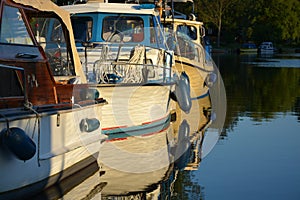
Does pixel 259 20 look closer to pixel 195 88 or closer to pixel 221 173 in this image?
pixel 195 88

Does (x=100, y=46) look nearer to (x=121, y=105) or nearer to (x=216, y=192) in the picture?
(x=121, y=105)

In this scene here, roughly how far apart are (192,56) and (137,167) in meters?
12.7

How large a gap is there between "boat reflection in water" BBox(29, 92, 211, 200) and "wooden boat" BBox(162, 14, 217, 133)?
6.61 m

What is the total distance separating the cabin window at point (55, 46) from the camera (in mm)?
12101

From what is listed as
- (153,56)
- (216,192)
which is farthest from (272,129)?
(216,192)

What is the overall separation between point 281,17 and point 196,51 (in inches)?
2465

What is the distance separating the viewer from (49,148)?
29.7 ft

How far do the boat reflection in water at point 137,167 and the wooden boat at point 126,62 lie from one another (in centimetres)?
53

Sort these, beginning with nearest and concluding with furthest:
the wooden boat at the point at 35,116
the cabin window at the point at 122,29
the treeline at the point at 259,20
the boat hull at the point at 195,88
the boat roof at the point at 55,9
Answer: the wooden boat at the point at 35,116
the boat roof at the point at 55,9
the cabin window at the point at 122,29
the boat hull at the point at 195,88
the treeline at the point at 259,20

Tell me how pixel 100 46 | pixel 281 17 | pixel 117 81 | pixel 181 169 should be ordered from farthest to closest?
pixel 281 17
pixel 100 46
pixel 117 81
pixel 181 169

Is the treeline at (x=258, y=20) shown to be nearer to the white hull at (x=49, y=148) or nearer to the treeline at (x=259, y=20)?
the treeline at (x=259, y=20)

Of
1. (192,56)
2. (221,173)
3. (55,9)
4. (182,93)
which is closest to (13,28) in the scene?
(55,9)

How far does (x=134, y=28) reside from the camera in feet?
53.8

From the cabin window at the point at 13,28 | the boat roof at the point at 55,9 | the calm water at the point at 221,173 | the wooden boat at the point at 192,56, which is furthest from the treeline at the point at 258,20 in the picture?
the cabin window at the point at 13,28
